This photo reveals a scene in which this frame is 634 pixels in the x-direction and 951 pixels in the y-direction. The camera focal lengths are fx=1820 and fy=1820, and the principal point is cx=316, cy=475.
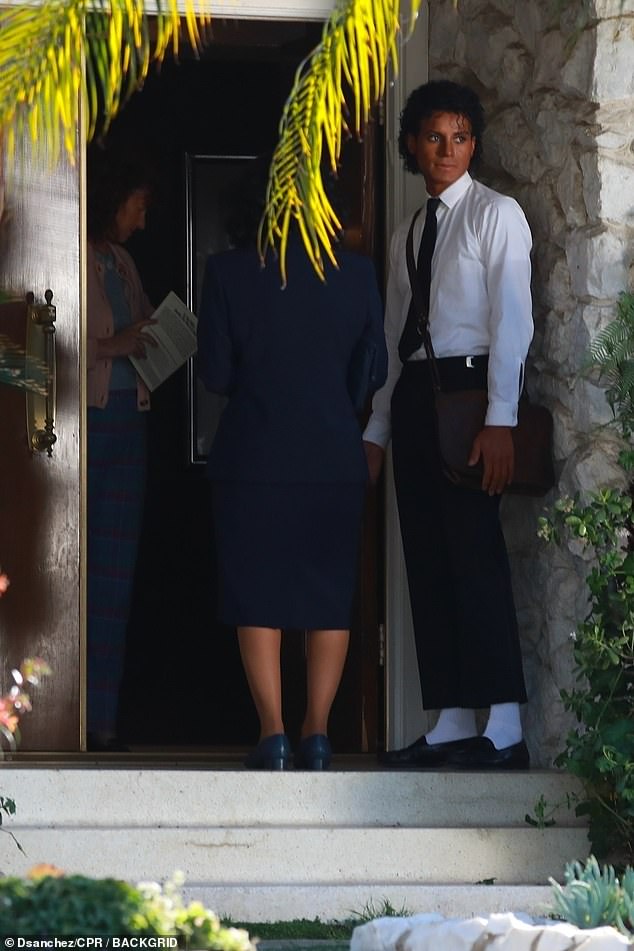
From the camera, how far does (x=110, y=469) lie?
6.26m

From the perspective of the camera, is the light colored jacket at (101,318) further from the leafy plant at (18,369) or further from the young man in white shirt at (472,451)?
the young man in white shirt at (472,451)

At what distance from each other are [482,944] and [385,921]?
0.91 feet

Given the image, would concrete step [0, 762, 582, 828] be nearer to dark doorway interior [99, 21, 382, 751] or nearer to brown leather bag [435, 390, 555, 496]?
brown leather bag [435, 390, 555, 496]

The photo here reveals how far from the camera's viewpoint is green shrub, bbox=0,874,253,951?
2.63 meters

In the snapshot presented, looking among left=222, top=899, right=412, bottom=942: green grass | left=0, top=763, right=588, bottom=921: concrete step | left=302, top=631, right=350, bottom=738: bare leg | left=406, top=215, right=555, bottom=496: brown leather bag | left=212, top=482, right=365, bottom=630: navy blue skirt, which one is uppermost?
left=406, top=215, right=555, bottom=496: brown leather bag

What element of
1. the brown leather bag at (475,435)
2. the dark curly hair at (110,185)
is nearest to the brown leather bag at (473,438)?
the brown leather bag at (475,435)

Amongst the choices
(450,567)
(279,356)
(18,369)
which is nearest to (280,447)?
(279,356)

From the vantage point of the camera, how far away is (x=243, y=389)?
5.23 metres

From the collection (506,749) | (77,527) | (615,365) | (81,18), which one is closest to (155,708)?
(77,527)

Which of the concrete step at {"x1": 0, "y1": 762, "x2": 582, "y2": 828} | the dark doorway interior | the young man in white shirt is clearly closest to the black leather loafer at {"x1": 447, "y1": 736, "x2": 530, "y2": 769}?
the young man in white shirt

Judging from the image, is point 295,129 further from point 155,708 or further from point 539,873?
point 155,708

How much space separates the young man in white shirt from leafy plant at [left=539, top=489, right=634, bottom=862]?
0.37 m

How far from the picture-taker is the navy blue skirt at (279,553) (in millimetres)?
5203

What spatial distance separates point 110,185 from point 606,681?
Result: 2.72 meters
